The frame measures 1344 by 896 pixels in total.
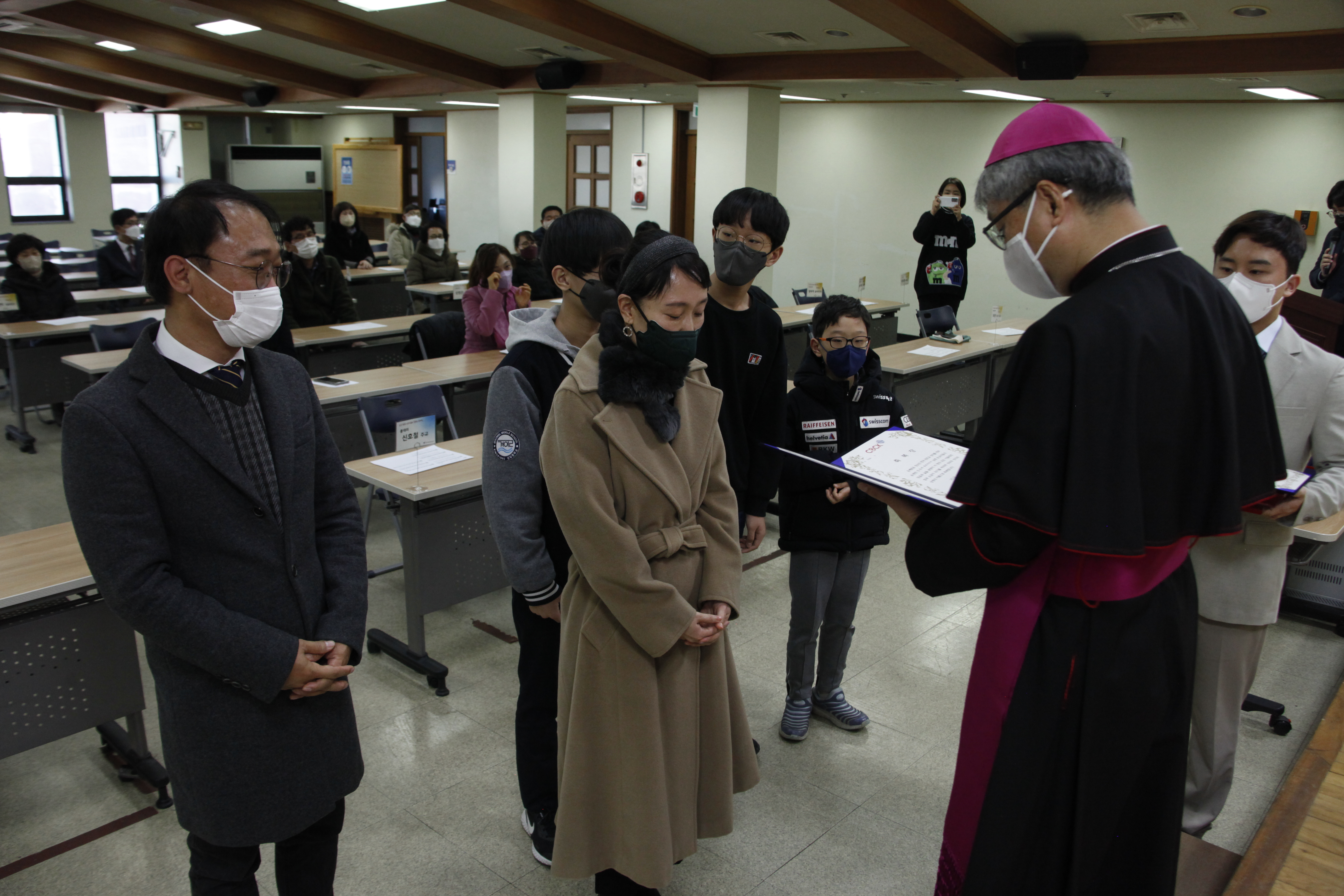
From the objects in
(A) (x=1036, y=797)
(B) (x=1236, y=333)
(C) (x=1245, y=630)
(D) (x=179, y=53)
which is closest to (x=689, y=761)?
(A) (x=1036, y=797)

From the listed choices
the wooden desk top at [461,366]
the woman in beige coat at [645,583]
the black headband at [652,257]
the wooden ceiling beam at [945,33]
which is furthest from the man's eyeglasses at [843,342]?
the wooden ceiling beam at [945,33]

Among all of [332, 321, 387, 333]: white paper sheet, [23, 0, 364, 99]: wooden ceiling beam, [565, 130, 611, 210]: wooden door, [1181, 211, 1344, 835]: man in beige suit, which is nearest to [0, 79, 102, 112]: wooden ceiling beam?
[23, 0, 364, 99]: wooden ceiling beam

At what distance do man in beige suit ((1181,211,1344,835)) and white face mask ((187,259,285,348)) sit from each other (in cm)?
212

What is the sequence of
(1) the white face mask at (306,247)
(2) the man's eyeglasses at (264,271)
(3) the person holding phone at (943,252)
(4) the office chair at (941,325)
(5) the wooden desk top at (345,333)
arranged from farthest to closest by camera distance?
(3) the person holding phone at (943,252), (4) the office chair at (941,325), (1) the white face mask at (306,247), (5) the wooden desk top at (345,333), (2) the man's eyeglasses at (264,271)

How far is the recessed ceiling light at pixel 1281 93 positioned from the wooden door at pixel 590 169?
27.2ft

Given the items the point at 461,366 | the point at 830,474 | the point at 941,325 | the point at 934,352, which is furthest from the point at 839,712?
the point at 941,325

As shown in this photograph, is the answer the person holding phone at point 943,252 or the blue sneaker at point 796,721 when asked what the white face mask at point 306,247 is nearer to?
the person holding phone at point 943,252

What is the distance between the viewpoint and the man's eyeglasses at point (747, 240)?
99.2 inches

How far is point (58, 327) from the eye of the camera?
245 inches

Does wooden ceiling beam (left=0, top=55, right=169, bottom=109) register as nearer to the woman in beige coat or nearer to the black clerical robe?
the woman in beige coat

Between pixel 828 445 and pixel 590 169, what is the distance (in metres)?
12.1

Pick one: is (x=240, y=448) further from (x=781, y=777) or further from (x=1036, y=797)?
(x=781, y=777)

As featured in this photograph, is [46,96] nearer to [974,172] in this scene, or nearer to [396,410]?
[396,410]

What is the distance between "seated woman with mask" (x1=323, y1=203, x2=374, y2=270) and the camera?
10.1 m
